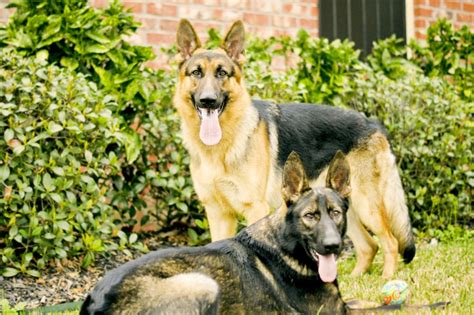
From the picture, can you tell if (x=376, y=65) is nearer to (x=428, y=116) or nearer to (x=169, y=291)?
(x=428, y=116)

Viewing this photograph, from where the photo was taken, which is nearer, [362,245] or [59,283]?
[59,283]

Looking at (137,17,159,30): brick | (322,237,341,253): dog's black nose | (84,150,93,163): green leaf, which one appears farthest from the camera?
(137,17,159,30): brick

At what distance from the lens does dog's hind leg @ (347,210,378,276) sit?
643cm

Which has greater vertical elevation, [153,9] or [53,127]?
[153,9]

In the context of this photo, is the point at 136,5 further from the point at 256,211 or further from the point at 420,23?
the point at 420,23

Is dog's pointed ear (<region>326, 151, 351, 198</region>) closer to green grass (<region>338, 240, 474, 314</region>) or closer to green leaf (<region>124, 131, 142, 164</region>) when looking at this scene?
green grass (<region>338, 240, 474, 314</region>)

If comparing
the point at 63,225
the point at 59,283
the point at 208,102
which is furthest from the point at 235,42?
the point at 59,283

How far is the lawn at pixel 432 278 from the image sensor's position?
502cm

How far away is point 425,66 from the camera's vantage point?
9766 mm

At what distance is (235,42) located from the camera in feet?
19.1

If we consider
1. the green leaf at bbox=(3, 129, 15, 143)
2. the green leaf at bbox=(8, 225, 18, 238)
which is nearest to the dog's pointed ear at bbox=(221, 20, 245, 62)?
the green leaf at bbox=(3, 129, 15, 143)

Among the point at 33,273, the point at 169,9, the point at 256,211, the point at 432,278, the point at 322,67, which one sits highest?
the point at 169,9

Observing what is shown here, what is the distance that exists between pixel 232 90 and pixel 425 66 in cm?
485

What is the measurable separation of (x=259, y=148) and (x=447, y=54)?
195 inches
